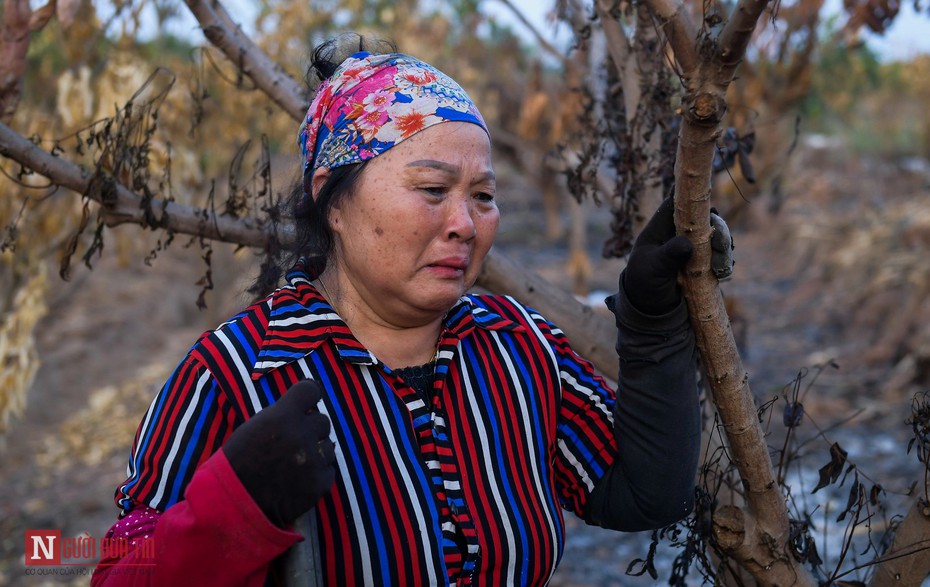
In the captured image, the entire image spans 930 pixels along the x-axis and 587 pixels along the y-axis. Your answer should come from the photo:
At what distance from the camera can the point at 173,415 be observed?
142 centimetres

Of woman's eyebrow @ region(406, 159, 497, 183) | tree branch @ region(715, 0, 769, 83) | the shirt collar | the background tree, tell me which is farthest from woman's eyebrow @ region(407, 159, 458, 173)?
tree branch @ region(715, 0, 769, 83)

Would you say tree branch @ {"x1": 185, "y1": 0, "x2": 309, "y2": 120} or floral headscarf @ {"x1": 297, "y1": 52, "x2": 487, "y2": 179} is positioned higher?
tree branch @ {"x1": 185, "y1": 0, "x2": 309, "y2": 120}

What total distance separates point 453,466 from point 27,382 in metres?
2.49

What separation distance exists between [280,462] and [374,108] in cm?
67

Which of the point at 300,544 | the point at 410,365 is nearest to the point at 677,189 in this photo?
the point at 410,365

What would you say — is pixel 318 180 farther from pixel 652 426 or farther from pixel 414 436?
pixel 652 426

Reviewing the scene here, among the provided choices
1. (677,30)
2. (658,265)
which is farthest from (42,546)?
(677,30)

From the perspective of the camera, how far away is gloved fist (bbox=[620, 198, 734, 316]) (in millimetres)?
1417

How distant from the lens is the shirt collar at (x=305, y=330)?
1.50 metres

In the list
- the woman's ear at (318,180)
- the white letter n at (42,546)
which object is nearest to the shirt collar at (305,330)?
the woman's ear at (318,180)

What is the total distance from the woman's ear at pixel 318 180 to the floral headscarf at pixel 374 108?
0.04ft

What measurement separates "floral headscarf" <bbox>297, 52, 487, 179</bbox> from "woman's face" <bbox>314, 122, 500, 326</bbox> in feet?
0.08

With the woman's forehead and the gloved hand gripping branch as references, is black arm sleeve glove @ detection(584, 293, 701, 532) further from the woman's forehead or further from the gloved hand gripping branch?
the woman's forehead

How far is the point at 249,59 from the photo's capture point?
224 cm
